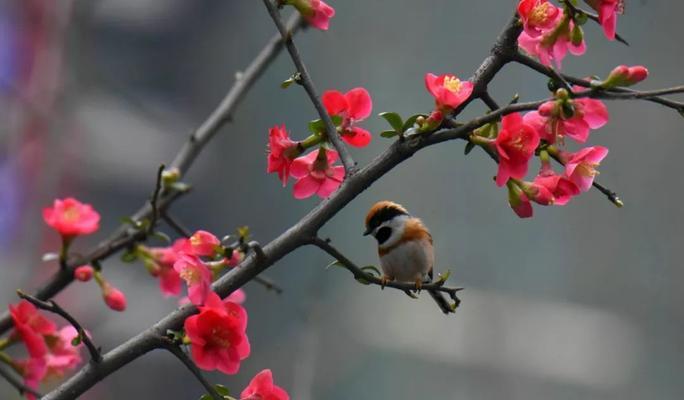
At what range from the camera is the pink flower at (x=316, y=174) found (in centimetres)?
75

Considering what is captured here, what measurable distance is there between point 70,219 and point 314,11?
0.36m

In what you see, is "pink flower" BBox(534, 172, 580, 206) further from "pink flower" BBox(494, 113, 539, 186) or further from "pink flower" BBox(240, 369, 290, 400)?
"pink flower" BBox(240, 369, 290, 400)

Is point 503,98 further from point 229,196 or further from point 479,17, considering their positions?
point 229,196

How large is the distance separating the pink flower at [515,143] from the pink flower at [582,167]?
0.05 m

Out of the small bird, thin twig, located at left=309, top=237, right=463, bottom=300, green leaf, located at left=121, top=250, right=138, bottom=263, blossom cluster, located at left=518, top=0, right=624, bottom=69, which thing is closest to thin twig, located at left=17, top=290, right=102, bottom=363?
thin twig, located at left=309, top=237, right=463, bottom=300

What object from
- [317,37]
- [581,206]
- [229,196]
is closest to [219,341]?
[581,206]

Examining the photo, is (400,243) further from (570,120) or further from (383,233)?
(570,120)

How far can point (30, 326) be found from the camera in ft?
2.77

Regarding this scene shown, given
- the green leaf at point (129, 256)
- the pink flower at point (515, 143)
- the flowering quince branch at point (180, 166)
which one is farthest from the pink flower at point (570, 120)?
the green leaf at point (129, 256)

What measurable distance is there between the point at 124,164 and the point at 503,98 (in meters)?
1.38

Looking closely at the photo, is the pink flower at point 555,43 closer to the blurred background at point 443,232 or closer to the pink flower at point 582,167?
the pink flower at point 582,167

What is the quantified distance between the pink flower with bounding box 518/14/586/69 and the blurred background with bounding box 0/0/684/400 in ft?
3.95

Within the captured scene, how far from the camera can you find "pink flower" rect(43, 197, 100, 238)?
3.02 ft

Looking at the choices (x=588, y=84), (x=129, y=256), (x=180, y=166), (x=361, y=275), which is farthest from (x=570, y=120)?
(x=180, y=166)
